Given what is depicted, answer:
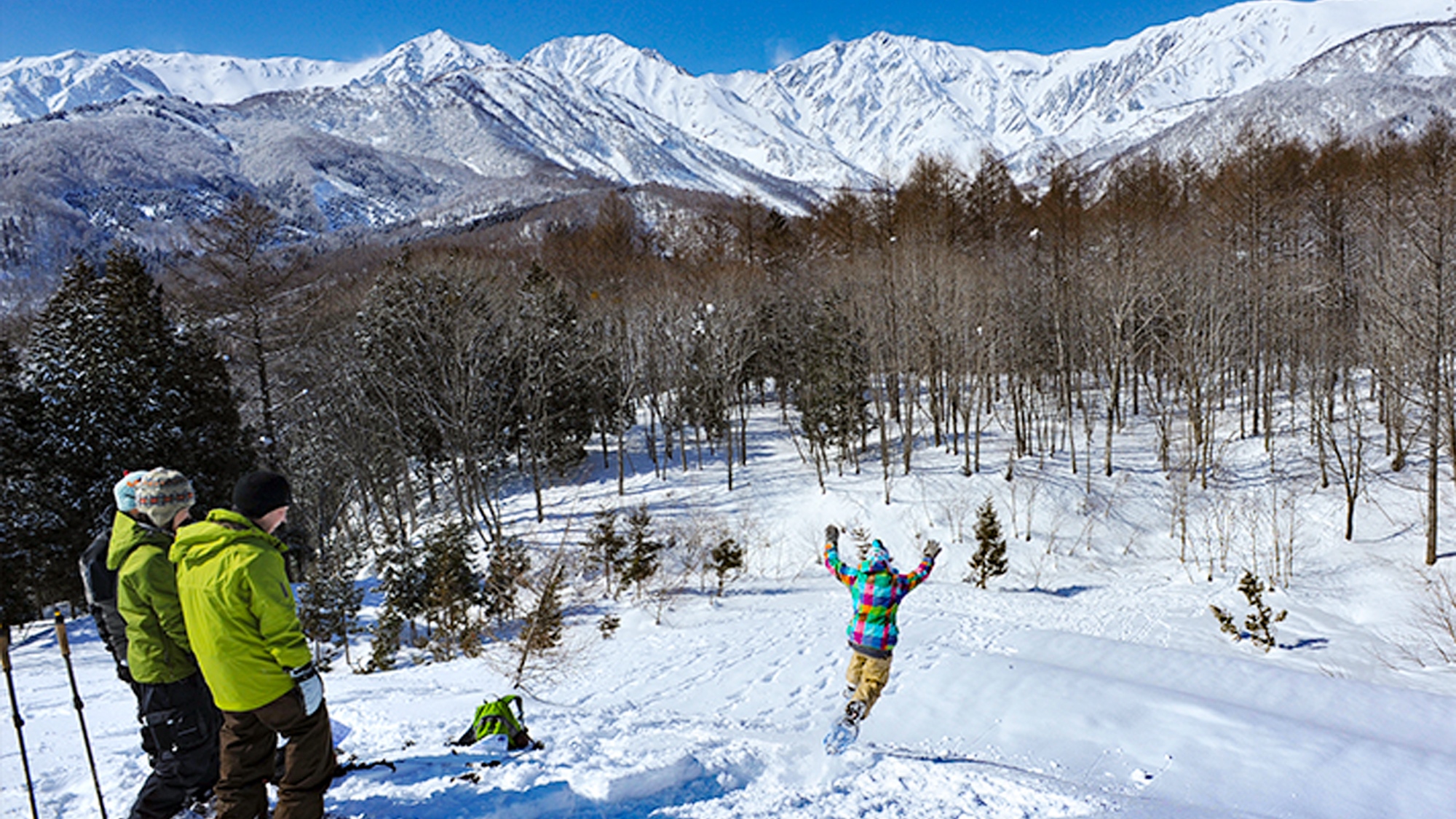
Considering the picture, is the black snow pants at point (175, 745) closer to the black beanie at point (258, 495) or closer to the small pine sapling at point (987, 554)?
the black beanie at point (258, 495)

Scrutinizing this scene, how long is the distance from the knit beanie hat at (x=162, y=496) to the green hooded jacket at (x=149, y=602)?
12cm

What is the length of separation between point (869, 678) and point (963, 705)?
5.69 feet

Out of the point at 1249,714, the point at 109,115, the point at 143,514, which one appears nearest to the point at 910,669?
the point at 1249,714

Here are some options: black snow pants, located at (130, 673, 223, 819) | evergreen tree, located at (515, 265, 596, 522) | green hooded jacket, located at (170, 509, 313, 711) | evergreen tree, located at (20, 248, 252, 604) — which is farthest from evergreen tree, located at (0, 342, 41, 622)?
green hooded jacket, located at (170, 509, 313, 711)

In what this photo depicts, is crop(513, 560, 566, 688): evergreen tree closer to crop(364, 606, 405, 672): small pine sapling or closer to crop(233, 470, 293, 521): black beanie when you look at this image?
crop(364, 606, 405, 672): small pine sapling

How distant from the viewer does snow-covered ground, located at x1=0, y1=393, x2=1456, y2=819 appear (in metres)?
4.66

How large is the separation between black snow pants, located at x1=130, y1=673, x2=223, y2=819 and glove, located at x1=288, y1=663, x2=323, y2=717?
1.08 meters

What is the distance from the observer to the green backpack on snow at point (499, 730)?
209 inches

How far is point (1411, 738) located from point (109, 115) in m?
283

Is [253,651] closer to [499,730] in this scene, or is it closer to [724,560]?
[499,730]

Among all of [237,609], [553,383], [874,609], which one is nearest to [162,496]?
[237,609]

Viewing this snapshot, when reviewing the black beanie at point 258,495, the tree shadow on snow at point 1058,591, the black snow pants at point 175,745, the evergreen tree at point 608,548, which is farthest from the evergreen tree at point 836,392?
the black beanie at point 258,495

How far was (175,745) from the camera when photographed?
13.2 feet

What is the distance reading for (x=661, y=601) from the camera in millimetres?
13570
